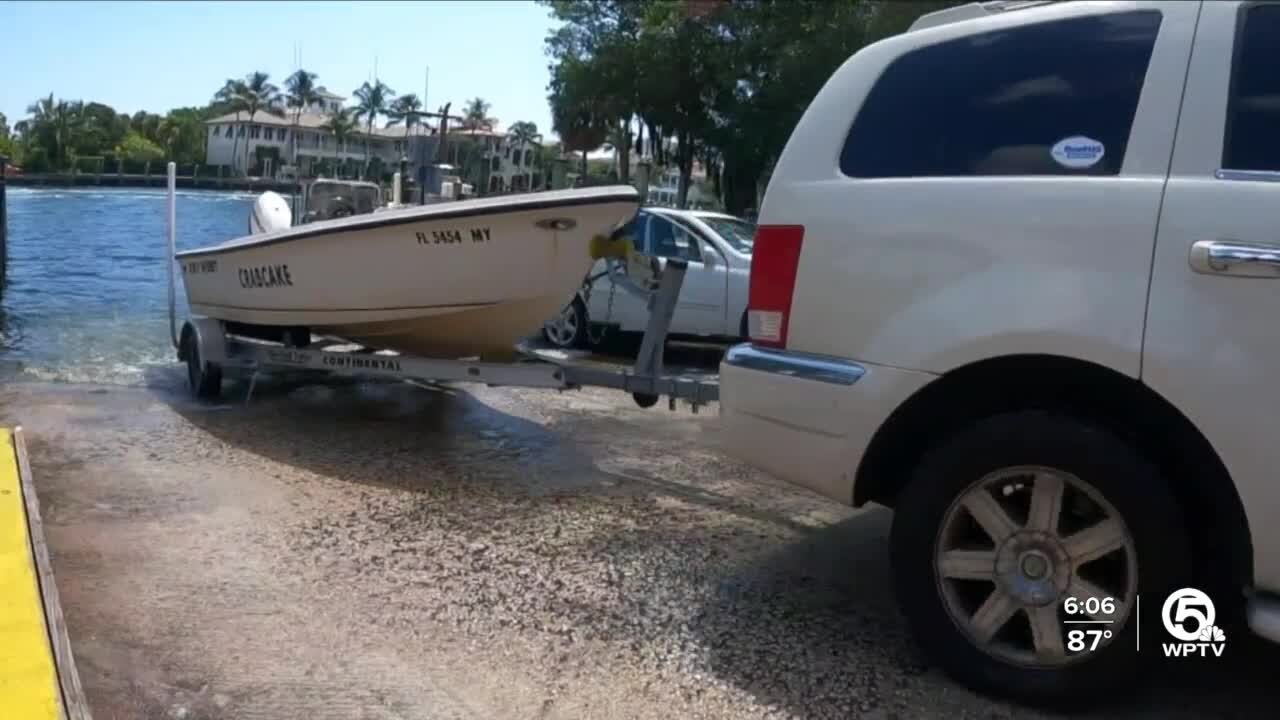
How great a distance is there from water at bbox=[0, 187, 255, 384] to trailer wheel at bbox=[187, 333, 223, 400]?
39.8 inches

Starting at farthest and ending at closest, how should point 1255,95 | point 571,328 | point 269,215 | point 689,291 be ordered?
point 571,328 → point 689,291 → point 269,215 → point 1255,95

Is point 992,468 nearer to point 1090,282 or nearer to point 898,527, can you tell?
point 898,527

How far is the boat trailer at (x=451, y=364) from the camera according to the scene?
6.17 metres

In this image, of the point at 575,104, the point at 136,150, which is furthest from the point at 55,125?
the point at 575,104

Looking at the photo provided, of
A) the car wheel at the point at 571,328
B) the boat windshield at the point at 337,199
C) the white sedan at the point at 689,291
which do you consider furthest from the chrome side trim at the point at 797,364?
the car wheel at the point at 571,328

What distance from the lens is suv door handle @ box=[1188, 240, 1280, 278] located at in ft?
9.19

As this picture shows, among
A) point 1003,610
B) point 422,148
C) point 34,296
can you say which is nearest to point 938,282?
point 1003,610

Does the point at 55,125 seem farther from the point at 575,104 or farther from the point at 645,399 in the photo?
the point at 645,399

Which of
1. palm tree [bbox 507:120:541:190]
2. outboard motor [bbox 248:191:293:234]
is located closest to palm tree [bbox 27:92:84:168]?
palm tree [bbox 507:120:541:190]

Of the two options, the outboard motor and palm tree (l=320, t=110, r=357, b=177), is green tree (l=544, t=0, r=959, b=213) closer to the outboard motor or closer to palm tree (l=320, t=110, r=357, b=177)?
the outboard motor

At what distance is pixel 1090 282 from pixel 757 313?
3.62 ft

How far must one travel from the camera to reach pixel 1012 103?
11.1 ft

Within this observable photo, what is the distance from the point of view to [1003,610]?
3.27m

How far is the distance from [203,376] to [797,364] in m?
5.83
